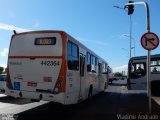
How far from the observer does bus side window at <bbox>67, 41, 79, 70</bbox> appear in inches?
480

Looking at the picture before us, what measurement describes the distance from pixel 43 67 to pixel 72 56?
133 cm

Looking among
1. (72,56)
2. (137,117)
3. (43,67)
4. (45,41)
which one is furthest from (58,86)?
(137,117)

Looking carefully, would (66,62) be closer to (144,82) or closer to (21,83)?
(21,83)

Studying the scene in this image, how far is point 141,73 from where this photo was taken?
22469mm

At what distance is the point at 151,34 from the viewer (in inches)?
503

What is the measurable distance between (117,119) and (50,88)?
2729 millimetres

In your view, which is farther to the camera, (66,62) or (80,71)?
(80,71)

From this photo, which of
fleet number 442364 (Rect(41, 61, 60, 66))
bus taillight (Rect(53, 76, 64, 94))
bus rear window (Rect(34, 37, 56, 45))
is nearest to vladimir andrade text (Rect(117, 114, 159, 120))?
bus taillight (Rect(53, 76, 64, 94))

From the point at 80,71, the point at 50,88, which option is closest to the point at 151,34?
the point at 80,71

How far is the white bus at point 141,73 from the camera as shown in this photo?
2234 cm

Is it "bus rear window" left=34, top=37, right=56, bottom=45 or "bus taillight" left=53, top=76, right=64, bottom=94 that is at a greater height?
"bus rear window" left=34, top=37, right=56, bottom=45

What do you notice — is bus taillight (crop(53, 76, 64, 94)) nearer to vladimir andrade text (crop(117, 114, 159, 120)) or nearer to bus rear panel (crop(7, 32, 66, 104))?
bus rear panel (crop(7, 32, 66, 104))

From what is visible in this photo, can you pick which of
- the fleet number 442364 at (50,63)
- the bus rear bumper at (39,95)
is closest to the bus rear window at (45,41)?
the fleet number 442364 at (50,63)

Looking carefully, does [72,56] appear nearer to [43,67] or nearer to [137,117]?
[43,67]
